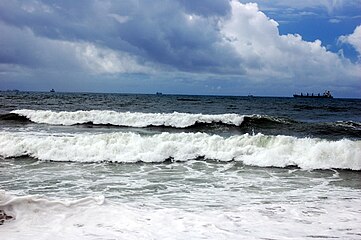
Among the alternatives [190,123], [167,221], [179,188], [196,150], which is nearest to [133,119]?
[190,123]

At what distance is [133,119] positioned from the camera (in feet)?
79.3

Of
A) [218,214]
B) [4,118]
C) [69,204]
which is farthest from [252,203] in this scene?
[4,118]

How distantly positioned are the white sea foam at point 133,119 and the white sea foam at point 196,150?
907 cm

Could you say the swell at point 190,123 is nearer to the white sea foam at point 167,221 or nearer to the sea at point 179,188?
the sea at point 179,188

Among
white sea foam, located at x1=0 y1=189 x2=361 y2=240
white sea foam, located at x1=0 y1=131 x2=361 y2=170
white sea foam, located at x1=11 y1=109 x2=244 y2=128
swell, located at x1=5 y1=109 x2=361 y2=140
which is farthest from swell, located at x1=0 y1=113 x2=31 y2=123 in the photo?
white sea foam, located at x1=0 y1=189 x2=361 y2=240

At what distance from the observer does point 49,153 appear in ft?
41.1

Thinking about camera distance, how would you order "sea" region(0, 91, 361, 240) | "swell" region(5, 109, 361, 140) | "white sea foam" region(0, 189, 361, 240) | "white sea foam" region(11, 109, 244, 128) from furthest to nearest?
"white sea foam" region(11, 109, 244, 128) → "swell" region(5, 109, 361, 140) → "sea" region(0, 91, 361, 240) → "white sea foam" region(0, 189, 361, 240)

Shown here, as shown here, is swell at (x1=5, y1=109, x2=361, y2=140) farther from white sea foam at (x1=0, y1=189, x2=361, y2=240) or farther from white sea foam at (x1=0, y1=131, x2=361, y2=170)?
white sea foam at (x1=0, y1=189, x2=361, y2=240)

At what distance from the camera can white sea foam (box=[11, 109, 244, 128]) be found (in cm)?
2345

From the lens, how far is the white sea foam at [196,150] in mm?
11758

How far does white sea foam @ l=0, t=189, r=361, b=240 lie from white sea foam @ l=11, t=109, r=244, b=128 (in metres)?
16.6

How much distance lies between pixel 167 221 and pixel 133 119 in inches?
740

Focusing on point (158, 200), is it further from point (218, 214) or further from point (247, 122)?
point (247, 122)

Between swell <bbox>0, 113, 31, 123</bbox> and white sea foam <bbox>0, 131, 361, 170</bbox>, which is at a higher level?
white sea foam <bbox>0, 131, 361, 170</bbox>
